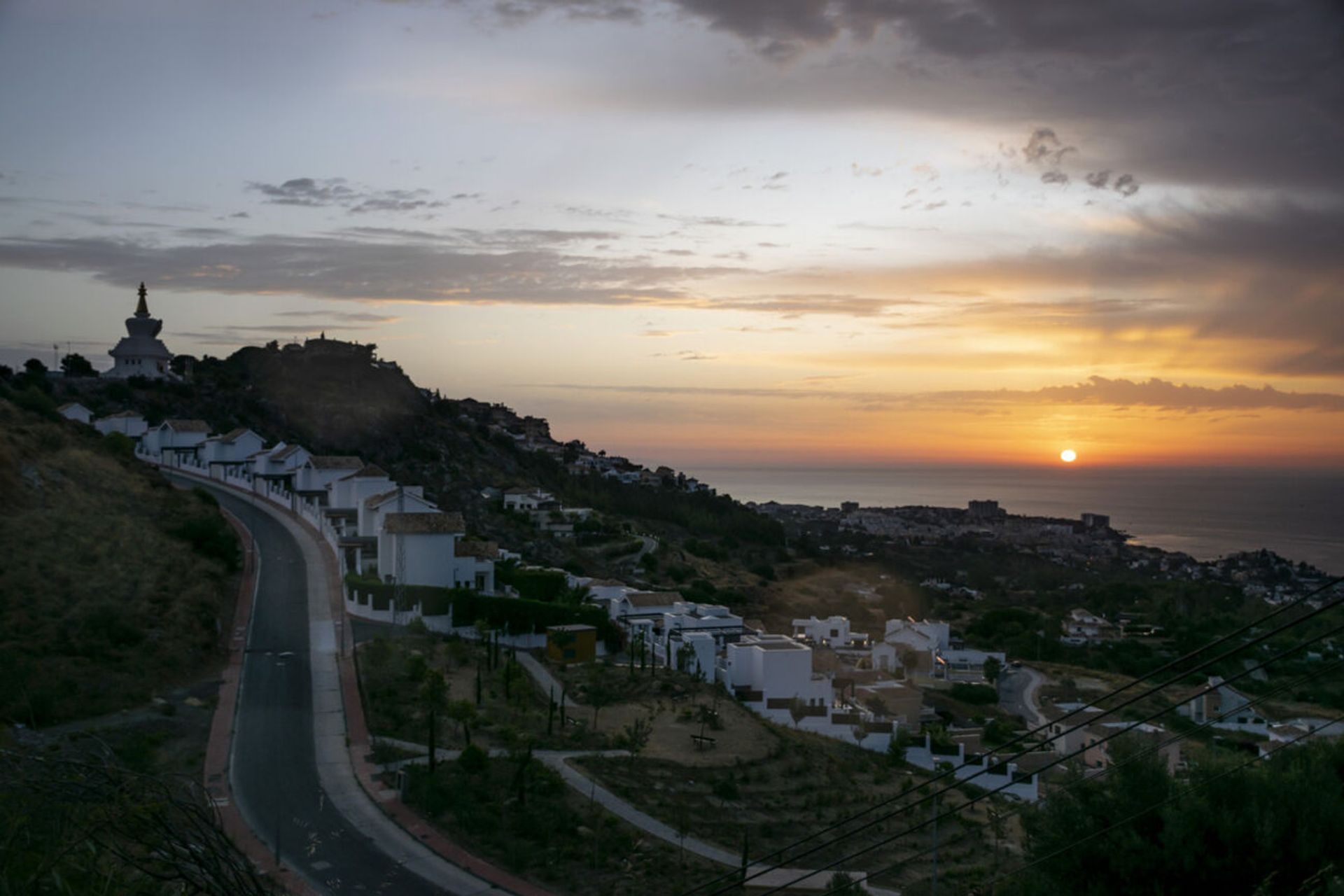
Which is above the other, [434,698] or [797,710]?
[434,698]

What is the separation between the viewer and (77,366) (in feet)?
159

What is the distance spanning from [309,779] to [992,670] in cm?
2301

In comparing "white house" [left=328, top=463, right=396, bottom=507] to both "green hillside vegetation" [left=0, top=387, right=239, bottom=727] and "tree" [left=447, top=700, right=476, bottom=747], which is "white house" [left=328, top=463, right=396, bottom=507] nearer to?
"green hillside vegetation" [left=0, top=387, right=239, bottom=727]

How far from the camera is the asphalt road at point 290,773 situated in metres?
9.79

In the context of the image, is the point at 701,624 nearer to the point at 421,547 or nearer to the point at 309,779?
the point at 421,547

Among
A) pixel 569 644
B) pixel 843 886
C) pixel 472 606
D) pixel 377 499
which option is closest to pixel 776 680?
pixel 569 644

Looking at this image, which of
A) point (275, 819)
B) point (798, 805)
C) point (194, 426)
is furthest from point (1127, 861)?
point (194, 426)

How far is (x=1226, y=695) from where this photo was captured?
A: 90.7ft

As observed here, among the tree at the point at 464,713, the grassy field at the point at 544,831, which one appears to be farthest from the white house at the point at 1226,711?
the tree at the point at 464,713

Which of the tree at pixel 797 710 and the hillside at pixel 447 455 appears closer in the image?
the tree at pixel 797 710

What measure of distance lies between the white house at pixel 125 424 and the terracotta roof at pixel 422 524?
68.3 ft

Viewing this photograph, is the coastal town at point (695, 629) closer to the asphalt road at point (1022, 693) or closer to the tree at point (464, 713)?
the asphalt road at point (1022, 693)

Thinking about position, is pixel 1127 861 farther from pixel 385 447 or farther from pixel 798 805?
pixel 385 447

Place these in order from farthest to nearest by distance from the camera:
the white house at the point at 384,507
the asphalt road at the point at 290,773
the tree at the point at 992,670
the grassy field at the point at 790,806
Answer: the tree at the point at 992,670
the white house at the point at 384,507
the grassy field at the point at 790,806
the asphalt road at the point at 290,773
